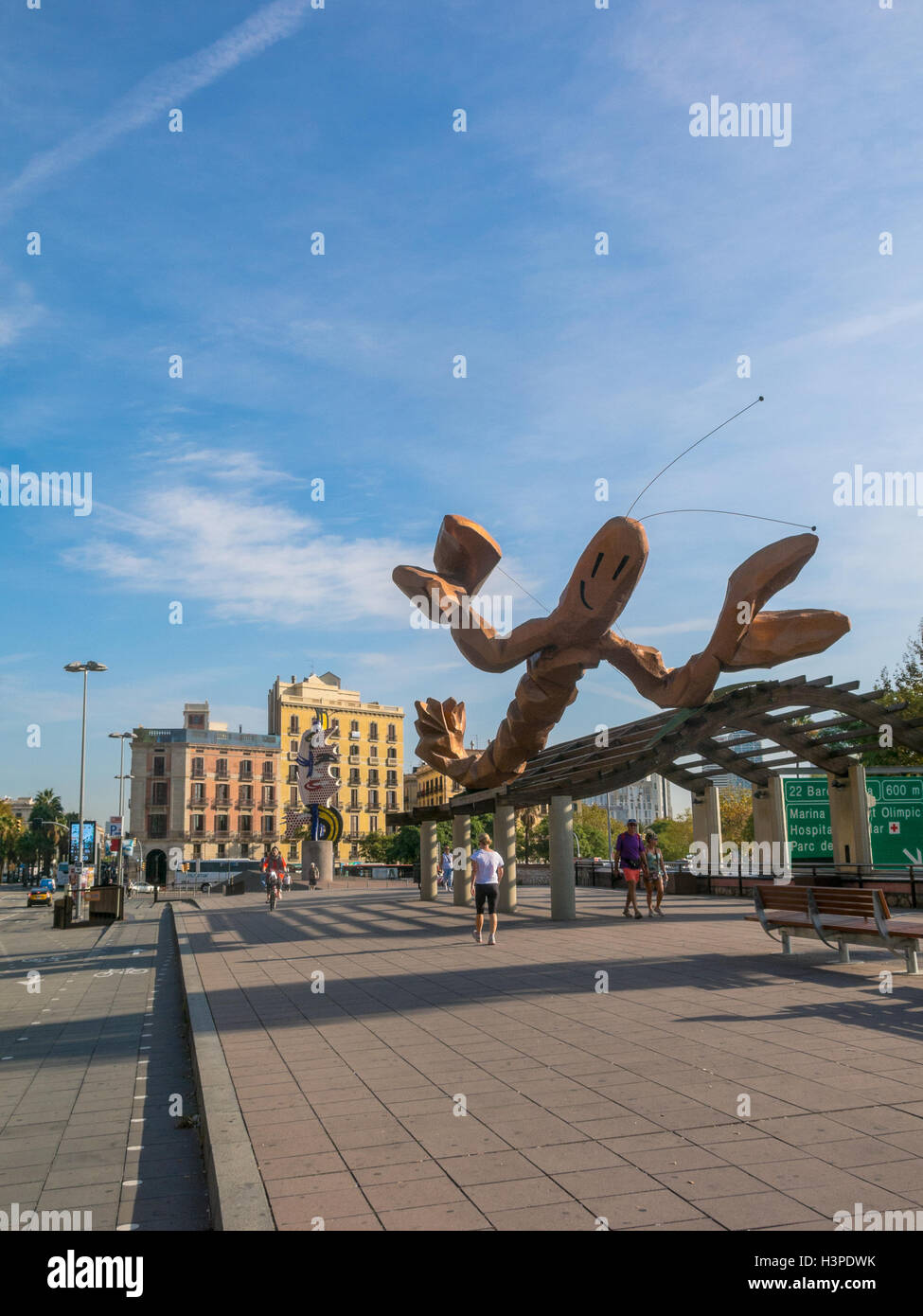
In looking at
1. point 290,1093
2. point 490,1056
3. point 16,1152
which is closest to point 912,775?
point 490,1056

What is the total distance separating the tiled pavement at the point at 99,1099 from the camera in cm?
534

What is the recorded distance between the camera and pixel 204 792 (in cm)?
8362

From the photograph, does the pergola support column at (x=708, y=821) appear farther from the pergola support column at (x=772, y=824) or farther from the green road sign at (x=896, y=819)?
the green road sign at (x=896, y=819)

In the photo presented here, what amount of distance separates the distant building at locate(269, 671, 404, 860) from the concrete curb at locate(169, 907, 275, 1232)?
260ft

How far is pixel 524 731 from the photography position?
57.0ft

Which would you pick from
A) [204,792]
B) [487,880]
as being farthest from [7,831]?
[487,880]

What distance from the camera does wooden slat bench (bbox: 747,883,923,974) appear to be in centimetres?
989

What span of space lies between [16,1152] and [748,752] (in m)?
16.3

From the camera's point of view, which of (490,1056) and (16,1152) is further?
(490,1056)

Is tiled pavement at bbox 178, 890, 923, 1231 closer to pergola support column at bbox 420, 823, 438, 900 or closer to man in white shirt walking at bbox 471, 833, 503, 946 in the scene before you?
man in white shirt walking at bbox 471, 833, 503, 946

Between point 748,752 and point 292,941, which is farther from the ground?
point 748,752
